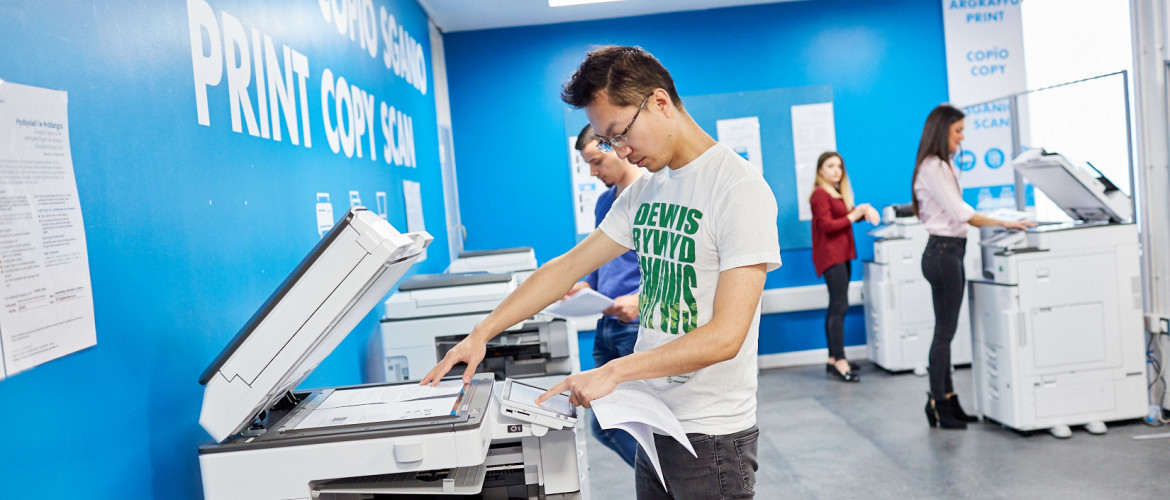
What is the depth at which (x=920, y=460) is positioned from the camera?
12.3ft

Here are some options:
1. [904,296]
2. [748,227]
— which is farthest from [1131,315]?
[748,227]

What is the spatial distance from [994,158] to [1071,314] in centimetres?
250

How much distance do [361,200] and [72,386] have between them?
6.64ft

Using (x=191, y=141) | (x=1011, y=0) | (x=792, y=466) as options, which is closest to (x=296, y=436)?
(x=191, y=141)

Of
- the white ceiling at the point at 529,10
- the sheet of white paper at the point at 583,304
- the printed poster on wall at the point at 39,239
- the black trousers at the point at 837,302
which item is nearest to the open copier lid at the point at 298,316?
the printed poster on wall at the point at 39,239

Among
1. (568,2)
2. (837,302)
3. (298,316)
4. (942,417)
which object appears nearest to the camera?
(298,316)

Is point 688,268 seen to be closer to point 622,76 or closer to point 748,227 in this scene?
point 748,227

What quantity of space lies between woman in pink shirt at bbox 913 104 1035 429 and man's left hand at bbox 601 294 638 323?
6.77 ft

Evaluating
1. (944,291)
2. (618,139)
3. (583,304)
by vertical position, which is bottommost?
(944,291)

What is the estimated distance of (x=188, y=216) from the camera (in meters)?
1.71

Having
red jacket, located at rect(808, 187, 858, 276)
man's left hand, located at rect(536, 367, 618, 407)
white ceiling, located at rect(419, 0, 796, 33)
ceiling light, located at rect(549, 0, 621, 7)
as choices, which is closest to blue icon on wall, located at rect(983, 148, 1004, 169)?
red jacket, located at rect(808, 187, 858, 276)

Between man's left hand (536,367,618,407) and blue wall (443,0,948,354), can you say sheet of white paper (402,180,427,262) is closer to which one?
blue wall (443,0,948,354)

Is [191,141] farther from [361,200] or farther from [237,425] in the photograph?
[361,200]

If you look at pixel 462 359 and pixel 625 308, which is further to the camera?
pixel 625 308
